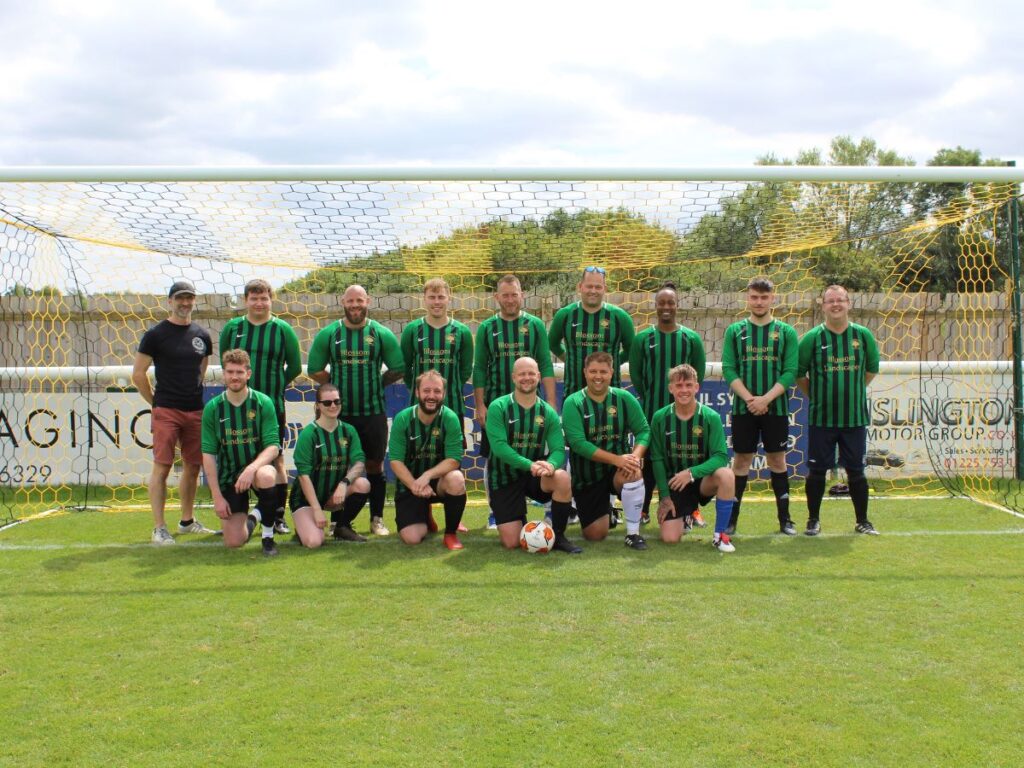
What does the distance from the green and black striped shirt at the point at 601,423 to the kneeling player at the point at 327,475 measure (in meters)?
1.28

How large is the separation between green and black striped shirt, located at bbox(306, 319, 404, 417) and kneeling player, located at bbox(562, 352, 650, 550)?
4.03 feet

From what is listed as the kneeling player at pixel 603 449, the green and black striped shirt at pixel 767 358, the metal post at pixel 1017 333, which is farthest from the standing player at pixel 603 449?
the metal post at pixel 1017 333

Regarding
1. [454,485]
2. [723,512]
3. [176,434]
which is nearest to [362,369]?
[454,485]

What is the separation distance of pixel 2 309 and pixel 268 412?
4.23 m

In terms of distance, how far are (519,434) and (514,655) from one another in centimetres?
190

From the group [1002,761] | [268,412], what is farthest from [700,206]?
[1002,761]

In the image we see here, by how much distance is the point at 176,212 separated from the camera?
5.71 metres

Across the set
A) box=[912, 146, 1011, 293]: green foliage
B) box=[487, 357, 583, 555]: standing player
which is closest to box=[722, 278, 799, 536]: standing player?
box=[487, 357, 583, 555]: standing player

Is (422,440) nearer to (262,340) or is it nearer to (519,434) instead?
(519,434)

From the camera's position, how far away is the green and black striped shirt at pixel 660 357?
18.1ft

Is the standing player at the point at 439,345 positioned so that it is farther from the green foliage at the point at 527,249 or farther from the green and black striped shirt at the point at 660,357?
the green and black striped shirt at the point at 660,357

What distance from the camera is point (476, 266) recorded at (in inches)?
285

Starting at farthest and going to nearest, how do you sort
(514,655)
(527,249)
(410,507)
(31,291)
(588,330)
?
1. (31,291)
2. (527,249)
3. (588,330)
4. (410,507)
5. (514,655)

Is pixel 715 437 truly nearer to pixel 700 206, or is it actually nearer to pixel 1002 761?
pixel 700 206
